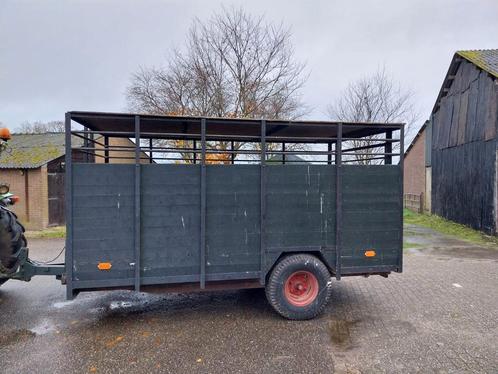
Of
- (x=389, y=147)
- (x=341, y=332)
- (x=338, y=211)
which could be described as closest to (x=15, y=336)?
(x=341, y=332)

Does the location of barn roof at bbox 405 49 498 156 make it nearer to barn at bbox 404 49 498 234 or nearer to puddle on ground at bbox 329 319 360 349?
barn at bbox 404 49 498 234

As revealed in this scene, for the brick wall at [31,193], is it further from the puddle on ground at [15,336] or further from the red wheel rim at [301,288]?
the red wheel rim at [301,288]

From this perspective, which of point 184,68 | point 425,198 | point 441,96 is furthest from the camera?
point 425,198

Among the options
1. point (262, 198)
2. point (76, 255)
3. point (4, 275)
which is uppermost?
point (262, 198)

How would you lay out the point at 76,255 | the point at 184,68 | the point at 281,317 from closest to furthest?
1. the point at 76,255
2. the point at 281,317
3. the point at 184,68

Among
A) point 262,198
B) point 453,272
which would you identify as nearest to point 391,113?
point 453,272

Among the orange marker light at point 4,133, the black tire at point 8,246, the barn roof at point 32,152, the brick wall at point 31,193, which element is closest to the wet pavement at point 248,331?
the black tire at point 8,246

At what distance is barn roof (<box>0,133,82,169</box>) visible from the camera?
1359 cm

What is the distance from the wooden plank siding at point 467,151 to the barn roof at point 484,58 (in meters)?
0.23

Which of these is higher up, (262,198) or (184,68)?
(184,68)

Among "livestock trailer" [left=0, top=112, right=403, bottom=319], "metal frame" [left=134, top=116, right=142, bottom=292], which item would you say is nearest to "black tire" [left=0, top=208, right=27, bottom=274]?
"livestock trailer" [left=0, top=112, right=403, bottom=319]

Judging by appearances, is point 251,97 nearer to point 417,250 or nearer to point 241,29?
point 241,29

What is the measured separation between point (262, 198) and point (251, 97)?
46.1 feet

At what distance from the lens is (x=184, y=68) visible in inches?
737
